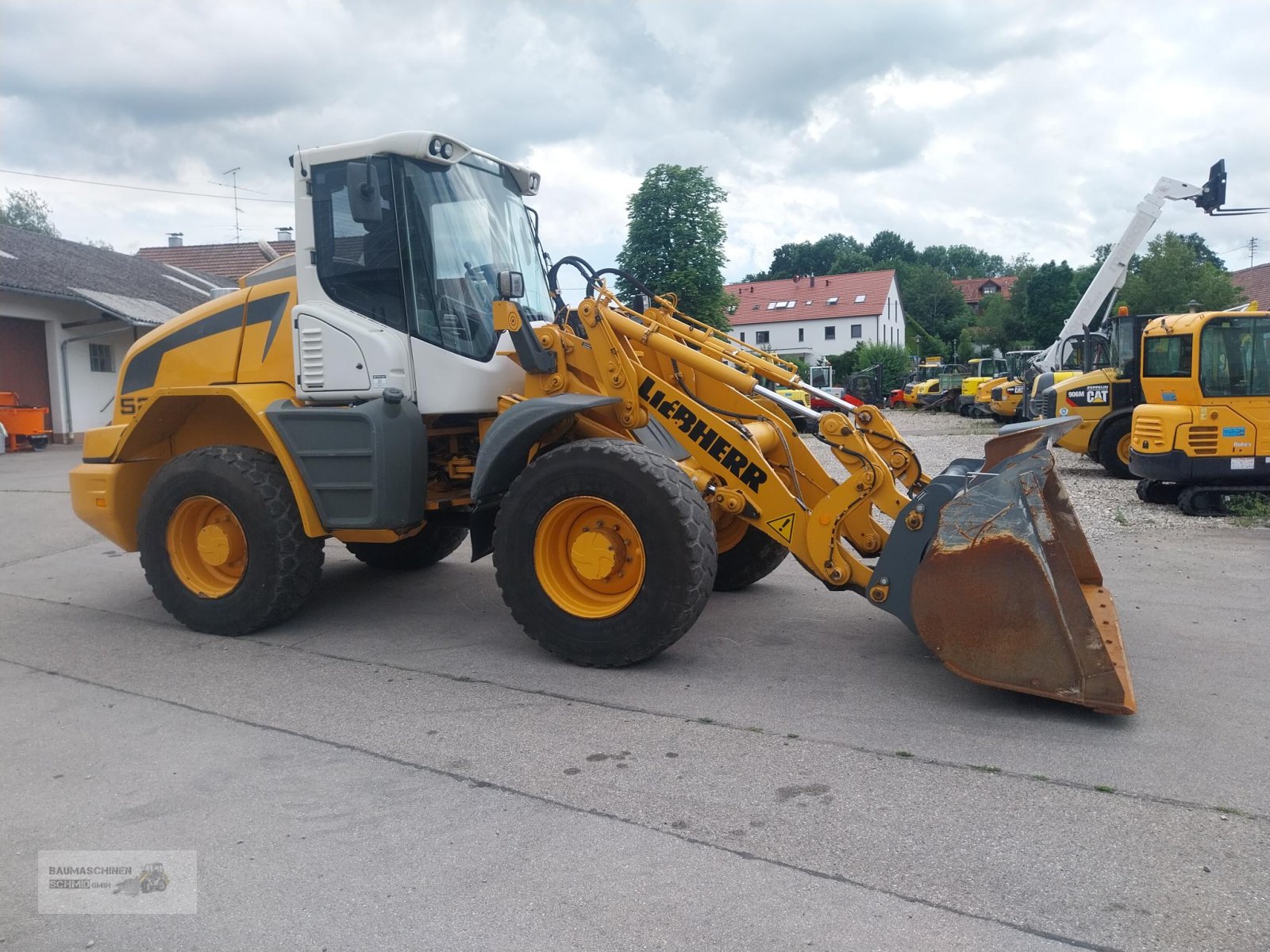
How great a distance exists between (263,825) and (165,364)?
391 centimetres

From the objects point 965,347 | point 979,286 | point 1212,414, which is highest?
point 979,286

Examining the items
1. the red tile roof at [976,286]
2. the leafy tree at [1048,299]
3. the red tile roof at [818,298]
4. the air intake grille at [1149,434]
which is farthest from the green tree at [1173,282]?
the red tile roof at [976,286]

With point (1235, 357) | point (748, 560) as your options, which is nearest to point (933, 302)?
point (1235, 357)

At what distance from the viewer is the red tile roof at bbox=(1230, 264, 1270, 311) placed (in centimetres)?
3781

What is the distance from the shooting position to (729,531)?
21.2ft

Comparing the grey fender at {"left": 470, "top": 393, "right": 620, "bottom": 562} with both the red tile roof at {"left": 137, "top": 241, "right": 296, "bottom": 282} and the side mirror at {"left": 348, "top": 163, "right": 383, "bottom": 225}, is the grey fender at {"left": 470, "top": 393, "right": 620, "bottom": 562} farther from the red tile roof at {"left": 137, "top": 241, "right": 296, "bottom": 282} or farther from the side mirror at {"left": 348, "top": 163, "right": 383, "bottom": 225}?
the red tile roof at {"left": 137, "top": 241, "right": 296, "bottom": 282}

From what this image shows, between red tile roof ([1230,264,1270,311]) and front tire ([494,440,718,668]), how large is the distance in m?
38.2

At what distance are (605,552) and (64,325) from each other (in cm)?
2140

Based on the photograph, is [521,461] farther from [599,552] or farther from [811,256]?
[811,256]

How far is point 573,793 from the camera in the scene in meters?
3.70

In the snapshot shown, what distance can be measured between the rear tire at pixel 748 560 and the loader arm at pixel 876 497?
363 millimetres

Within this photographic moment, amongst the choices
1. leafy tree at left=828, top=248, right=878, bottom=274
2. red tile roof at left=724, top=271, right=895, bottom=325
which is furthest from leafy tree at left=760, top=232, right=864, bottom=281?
red tile roof at left=724, top=271, right=895, bottom=325

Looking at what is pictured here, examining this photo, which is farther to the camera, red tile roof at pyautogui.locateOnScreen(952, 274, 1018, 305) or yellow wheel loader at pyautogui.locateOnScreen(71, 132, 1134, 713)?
red tile roof at pyautogui.locateOnScreen(952, 274, 1018, 305)

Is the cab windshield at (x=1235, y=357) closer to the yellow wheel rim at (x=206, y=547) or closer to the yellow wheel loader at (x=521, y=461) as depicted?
the yellow wheel loader at (x=521, y=461)
